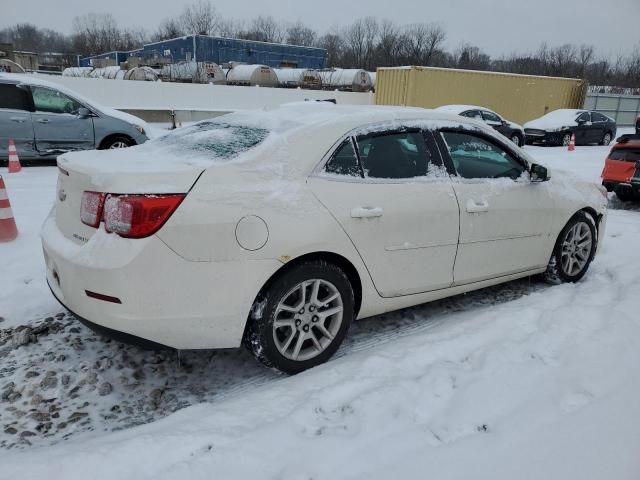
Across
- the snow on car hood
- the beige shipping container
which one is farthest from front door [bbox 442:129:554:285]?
the snow on car hood

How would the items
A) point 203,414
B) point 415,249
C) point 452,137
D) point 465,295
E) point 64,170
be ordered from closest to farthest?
point 203,414 < point 64,170 < point 415,249 < point 452,137 < point 465,295

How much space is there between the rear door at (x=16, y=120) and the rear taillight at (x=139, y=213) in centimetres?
828

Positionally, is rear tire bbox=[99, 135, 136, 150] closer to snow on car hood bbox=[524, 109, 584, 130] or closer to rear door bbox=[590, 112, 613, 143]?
snow on car hood bbox=[524, 109, 584, 130]

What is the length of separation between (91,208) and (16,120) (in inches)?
320

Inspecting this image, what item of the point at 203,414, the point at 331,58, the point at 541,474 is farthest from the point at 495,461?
the point at 331,58

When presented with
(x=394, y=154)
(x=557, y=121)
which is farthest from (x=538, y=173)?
(x=557, y=121)

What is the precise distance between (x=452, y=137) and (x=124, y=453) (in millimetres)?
2891

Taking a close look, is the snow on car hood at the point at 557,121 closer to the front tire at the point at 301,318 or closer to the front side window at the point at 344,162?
the front side window at the point at 344,162

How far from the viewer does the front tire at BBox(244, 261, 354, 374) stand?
2.76 meters

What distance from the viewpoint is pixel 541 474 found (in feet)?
7.00

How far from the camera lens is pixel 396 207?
3.17m

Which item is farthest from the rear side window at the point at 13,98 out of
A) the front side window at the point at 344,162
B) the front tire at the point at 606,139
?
the front tire at the point at 606,139

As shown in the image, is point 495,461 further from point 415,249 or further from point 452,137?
point 452,137

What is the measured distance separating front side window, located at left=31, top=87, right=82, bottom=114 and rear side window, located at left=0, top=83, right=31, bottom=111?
146mm
